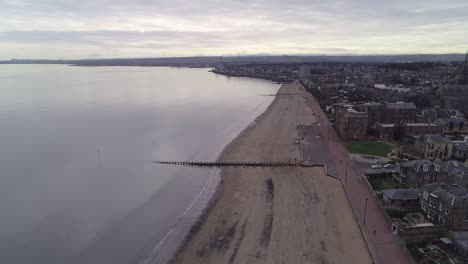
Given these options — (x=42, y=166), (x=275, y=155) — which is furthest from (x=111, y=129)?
(x=275, y=155)

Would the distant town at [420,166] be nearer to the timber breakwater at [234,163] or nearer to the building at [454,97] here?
the building at [454,97]

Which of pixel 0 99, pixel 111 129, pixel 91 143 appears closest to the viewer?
pixel 91 143

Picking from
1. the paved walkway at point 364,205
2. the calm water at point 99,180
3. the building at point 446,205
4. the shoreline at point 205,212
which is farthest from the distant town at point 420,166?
the calm water at point 99,180

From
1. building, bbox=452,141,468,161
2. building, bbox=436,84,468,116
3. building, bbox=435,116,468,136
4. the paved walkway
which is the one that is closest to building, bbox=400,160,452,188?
the paved walkway

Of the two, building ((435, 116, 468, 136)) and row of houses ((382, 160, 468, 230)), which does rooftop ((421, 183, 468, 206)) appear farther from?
building ((435, 116, 468, 136))

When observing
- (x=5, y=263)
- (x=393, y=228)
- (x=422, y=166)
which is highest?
(x=422, y=166)

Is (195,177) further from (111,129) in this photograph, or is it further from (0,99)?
(0,99)

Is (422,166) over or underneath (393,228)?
over
